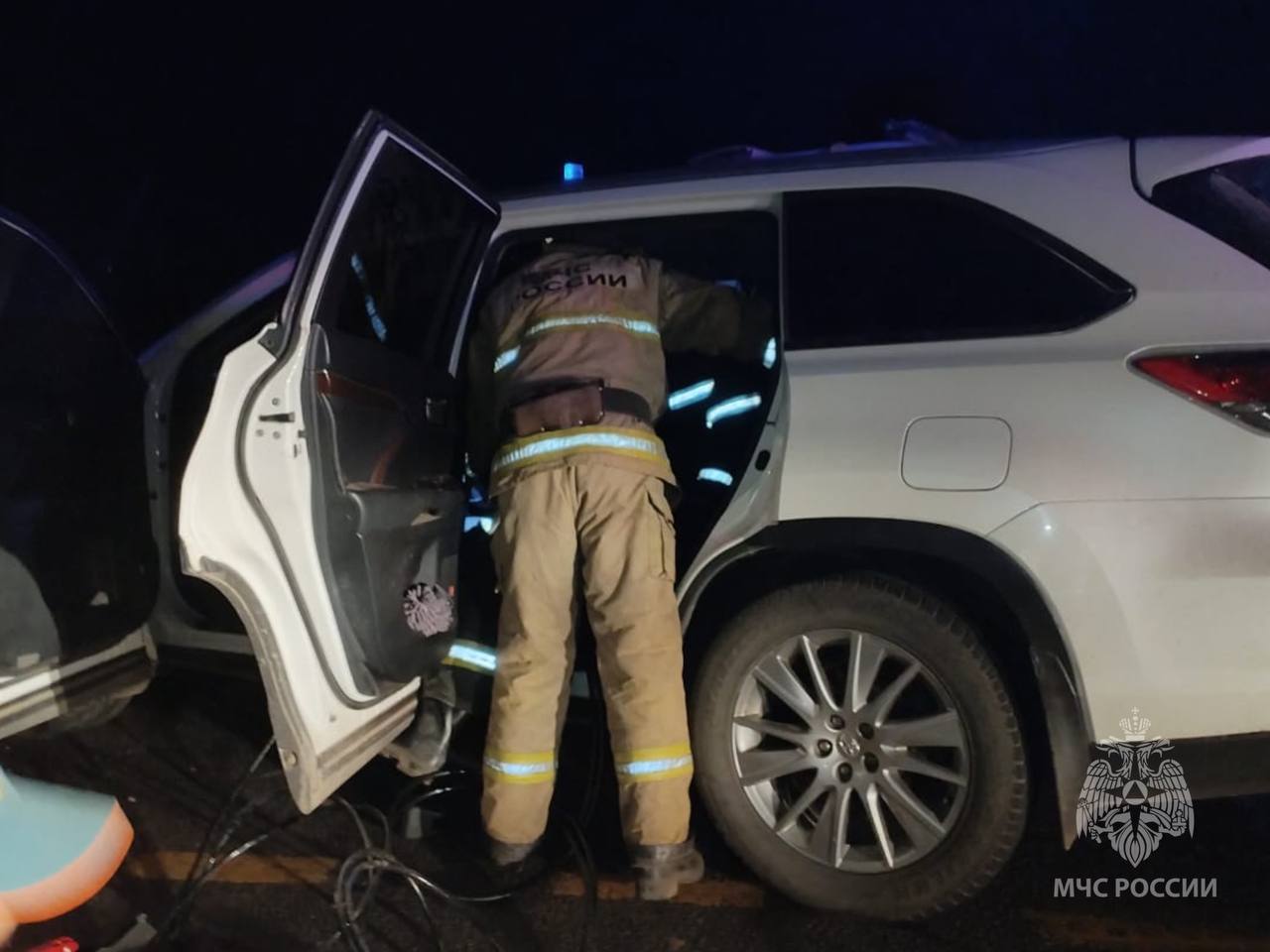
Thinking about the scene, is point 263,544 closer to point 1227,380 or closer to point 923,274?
point 923,274

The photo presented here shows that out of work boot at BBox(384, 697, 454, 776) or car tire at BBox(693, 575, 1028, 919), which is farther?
work boot at BBox(384, 697, 454, 776)

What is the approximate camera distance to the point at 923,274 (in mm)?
2432

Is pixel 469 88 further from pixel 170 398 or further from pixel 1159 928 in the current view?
pixel 1159 928

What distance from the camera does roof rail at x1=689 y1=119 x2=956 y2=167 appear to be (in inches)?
107

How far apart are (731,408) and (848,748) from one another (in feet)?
3.62

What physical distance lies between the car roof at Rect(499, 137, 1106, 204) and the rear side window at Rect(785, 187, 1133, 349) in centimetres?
11

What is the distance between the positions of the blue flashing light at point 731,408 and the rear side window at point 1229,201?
1.20m

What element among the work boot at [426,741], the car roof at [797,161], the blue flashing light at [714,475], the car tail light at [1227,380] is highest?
the car roof at [797,161]

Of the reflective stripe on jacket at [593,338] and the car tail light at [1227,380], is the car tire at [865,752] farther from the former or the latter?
the car tail light at [1227,380]

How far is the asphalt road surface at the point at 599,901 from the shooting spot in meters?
2.46

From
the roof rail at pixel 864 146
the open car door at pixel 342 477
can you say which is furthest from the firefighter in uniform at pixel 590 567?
the roof rail at pixel 864 146

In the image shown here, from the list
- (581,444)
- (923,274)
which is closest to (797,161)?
(923,274)

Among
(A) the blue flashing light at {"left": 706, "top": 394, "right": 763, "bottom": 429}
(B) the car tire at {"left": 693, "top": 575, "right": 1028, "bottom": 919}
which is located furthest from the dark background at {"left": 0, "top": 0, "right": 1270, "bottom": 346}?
(B) the car tire at {"left": 693, "top": 575, "right": 1028, "bottom": 919}

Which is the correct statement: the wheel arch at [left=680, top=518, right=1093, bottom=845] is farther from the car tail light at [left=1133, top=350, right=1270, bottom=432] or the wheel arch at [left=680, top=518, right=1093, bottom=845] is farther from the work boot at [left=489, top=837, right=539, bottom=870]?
the work boot at [left=489, top=837, right=539, bottom=870]
